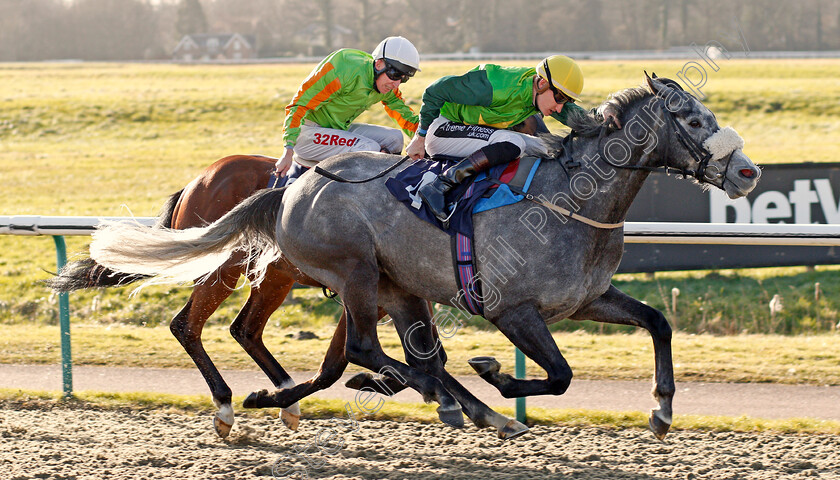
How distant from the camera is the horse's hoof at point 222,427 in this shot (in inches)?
186

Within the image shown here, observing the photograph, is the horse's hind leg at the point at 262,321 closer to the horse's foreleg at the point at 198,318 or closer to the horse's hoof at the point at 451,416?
the horse's foreleg at the point at 198,318

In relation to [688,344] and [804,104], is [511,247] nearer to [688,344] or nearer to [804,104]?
[688,344]

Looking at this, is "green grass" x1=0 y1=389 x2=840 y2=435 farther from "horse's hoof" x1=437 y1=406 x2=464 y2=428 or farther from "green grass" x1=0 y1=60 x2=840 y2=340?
"horse's hoof" x1=437 y1=406 x2=464 y2=428

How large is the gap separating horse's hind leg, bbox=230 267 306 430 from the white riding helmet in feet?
4.45

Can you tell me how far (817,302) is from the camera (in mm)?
8094

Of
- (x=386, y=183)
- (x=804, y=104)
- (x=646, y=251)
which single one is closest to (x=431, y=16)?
(x=804, y=104)

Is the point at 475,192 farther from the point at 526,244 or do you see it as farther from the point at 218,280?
the point at 218,280

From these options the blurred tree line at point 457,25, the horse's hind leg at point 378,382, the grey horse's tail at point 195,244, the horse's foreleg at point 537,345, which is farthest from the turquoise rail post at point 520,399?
the blurred tree line at point 457,25

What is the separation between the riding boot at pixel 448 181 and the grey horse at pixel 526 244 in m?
0.12

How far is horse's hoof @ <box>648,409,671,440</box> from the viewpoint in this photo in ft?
13.3

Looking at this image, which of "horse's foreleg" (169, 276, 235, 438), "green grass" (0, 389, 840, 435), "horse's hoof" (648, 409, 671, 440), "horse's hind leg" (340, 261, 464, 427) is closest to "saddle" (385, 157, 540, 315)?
"horse's hind leg" (340, 261, 464, 427)

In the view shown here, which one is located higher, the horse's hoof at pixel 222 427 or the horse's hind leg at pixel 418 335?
the horse's hind leg at pixel 418 335

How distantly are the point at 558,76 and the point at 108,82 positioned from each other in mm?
32322

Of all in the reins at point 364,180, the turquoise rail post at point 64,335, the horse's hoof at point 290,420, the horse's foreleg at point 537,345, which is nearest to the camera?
the horse's foreleg at point 537,345
